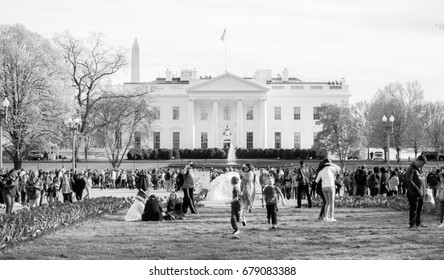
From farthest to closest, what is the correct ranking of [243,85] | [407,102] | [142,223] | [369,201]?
1. [243,85]
2. [407,102]
3. [369,201]
4. [142,223]

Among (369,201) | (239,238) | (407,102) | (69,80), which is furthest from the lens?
(407,102)

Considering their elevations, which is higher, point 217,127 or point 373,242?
point 217,127

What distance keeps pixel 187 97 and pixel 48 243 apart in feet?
232

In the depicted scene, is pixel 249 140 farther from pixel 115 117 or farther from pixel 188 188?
pixel 188 188

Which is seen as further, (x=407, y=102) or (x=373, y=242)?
(x=407, y=102)

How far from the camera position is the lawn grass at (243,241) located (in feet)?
37.5

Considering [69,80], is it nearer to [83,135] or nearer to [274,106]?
[83,135]

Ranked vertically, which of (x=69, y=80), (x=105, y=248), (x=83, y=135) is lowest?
(x=105, y=248)

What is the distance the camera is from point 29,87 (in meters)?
41.0

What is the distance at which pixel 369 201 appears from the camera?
2255cm

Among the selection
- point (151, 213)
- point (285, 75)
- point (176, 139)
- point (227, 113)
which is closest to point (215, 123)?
point (227, 113)

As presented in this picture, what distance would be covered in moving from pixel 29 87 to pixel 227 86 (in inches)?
1640

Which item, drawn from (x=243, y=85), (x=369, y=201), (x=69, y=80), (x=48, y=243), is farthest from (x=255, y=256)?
(x=243, y=85)

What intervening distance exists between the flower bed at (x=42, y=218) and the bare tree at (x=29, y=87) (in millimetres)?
19356
